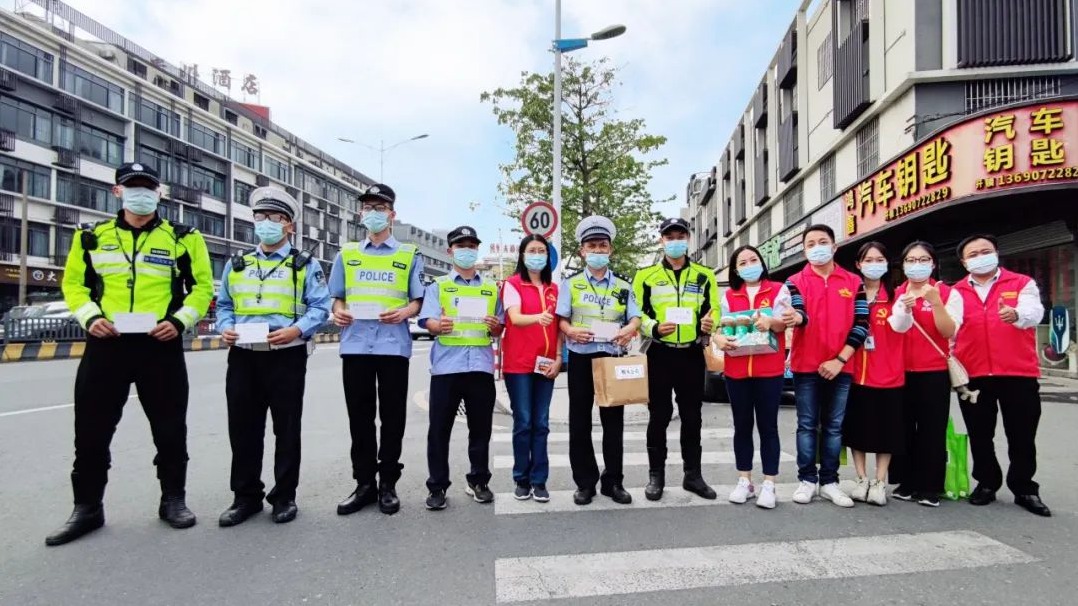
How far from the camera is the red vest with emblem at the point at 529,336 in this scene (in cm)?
428

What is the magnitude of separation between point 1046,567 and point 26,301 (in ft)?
122

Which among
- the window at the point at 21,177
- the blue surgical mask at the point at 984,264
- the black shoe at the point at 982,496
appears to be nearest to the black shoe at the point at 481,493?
the black shoe at the point at 982,496

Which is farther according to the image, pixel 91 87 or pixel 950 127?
pixel 91 87

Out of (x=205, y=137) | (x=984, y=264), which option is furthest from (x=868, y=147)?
(x=205, y=137)

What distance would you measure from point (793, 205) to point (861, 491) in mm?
21591

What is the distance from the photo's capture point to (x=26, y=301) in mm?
28453

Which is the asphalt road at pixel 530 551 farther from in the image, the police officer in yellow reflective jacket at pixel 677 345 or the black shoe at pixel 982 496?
the police officer in yellow reflective jacket at pixel 677 345

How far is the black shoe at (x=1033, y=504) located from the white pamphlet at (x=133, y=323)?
5758 millimetres

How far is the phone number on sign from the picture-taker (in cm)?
1016

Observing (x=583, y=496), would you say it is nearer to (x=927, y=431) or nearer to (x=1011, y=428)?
(x=927, y=431)

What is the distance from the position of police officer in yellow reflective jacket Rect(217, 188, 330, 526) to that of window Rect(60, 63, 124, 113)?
40.1 metres

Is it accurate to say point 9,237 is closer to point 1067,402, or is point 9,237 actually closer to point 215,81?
point 215,81

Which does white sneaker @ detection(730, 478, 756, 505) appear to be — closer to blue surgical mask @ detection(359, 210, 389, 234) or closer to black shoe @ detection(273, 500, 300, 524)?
black shoe @ detection(273, 500, 300, 524)

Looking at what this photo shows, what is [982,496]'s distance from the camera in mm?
4148
